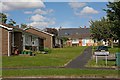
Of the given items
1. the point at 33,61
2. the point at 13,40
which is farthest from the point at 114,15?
the point at 13,40

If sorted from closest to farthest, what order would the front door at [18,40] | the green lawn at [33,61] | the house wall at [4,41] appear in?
the green lawn at [33,61]
the house wall at [4,41]
the front door at [18,40]

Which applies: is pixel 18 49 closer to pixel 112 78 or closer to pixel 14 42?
pixel 14 42

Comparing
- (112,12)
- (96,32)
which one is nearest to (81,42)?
(96,32)

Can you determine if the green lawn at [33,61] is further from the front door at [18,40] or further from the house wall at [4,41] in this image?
the front door at [18,40]

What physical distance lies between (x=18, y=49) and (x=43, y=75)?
76.7ft

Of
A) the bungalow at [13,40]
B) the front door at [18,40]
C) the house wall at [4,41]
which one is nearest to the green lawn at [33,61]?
the house wall at [4,41]

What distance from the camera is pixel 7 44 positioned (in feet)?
113

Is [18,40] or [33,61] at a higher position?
[18,40]

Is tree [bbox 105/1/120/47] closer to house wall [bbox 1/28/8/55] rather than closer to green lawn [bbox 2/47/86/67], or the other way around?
green lawn [bbox 2/47/86/67]

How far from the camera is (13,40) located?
38.8 metres

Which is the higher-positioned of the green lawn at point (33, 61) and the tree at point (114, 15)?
the tree at point (114, 15)

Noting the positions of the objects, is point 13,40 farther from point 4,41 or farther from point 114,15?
point 114,15

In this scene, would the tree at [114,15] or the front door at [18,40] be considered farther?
the front door at [18,40]

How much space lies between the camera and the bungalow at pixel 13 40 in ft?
113
